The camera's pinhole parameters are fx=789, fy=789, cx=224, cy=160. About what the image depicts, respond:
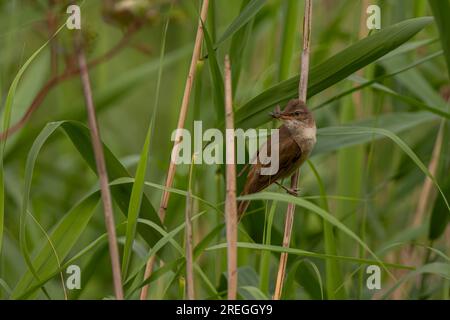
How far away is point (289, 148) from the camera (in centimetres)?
263

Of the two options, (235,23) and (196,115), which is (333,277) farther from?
(235,23)

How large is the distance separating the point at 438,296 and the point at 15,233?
2.15m

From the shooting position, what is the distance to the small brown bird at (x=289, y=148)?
8.15 ft

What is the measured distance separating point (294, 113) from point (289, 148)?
196 millimetres

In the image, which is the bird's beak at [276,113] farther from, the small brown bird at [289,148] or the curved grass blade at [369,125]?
the curved grass blade at [369,125]

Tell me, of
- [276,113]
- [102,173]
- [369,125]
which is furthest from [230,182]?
[369,125]

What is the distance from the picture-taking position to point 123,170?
7.55 ft

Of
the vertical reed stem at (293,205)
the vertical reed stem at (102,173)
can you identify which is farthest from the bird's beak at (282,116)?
the vertical reed stem at (102,173)

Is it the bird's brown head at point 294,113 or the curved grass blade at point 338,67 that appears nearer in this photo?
the curved grass blade at point 338,67

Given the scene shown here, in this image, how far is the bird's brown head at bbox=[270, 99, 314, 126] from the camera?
241 centimetres

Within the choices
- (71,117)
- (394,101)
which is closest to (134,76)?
(71,117)

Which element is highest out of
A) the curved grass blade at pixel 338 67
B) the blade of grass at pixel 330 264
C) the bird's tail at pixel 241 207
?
the curved grass blade at pixel 338 67

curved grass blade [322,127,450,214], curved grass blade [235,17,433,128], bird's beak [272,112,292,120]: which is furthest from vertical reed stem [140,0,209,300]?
curved grass blade [322,127,450,214]

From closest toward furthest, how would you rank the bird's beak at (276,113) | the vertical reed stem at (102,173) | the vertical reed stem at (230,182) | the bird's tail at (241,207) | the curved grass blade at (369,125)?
the vertical reed stem at (102,173) → the vertical reed stem at (230,182) → the bird's beak at (276,113) → the bird's tail at (241,207) → the curved grass blade at (369,125)
